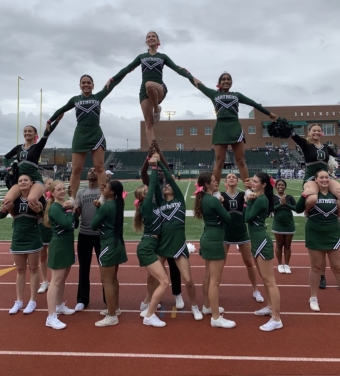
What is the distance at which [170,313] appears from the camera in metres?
4.65

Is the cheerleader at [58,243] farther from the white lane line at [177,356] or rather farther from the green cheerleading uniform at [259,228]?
the green cheerleading uniform at [259,228]

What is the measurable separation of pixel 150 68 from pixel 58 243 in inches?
105

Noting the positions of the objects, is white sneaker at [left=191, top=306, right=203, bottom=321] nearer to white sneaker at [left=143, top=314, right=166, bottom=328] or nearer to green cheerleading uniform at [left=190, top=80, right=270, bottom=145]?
white sneaker at [left=143, top=314, right=166, bottom=328]

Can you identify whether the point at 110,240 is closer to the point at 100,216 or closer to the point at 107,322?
the point at 100,216

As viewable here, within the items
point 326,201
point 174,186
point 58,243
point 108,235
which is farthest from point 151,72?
point 326,201

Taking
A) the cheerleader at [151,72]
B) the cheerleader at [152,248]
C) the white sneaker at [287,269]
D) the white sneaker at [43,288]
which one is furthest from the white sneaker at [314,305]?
the white sneaker at [43,288]

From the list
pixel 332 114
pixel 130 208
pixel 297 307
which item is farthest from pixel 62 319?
pixel 332 114

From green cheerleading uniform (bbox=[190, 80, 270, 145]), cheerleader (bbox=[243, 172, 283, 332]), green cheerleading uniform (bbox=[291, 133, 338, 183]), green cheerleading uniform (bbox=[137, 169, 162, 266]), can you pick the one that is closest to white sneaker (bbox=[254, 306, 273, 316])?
cheerleader (bbox=[243, 172, 283, 332])

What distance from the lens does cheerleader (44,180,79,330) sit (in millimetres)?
4164

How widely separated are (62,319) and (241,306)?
2.41 metres

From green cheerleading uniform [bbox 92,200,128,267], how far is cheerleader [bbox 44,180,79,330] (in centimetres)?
40

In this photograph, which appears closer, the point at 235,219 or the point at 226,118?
the point at 226,118

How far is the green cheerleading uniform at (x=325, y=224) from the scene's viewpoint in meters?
4.57

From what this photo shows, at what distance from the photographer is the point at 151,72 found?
16.2 ft
